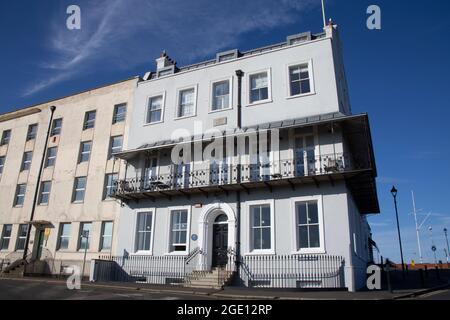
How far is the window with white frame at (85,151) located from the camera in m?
25.2

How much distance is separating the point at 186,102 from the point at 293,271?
11.5 metres

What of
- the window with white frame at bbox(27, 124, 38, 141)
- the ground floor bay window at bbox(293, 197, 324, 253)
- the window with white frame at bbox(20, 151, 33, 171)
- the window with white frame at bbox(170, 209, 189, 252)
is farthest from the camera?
the window with white frame at bbox(27, 124, 38, 141)

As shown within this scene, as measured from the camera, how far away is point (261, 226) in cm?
1686

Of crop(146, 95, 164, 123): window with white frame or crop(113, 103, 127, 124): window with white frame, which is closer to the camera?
crop(146, 95, 164, 123): window with white frame

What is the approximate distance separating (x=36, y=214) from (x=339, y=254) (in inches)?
831

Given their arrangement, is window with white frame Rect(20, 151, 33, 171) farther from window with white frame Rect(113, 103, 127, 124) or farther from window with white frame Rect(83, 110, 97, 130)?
window with white frame Rect(113, 103, 127, 124)

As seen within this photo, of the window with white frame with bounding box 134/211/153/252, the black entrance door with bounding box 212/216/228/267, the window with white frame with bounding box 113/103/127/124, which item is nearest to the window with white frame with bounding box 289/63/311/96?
the black entrance door with bounding box 212/216/228/267

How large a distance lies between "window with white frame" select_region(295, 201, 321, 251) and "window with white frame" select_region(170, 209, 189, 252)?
230 inches

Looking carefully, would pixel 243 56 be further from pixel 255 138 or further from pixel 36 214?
pixel 36 214

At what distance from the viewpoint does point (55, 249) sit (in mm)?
23734

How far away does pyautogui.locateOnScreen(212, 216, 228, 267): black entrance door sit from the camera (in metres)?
17.4

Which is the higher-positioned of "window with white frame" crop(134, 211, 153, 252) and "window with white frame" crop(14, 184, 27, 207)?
"window with white frame" crop(14, 184, 27, 207)

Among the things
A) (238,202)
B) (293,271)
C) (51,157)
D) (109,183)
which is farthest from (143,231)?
(51,157)
